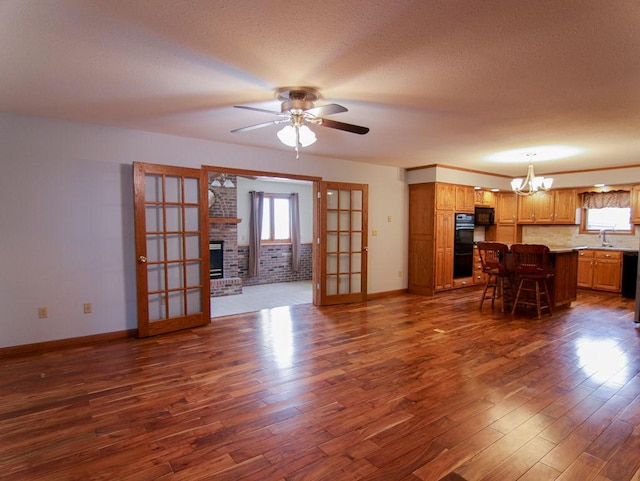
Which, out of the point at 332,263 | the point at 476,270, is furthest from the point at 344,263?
the point at 476,270

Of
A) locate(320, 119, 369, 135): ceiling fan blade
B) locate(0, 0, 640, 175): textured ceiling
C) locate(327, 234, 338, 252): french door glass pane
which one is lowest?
locate(327, 234, 338, 252): french door glass pane

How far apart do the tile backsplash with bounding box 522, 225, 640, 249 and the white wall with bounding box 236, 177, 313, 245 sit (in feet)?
16.6

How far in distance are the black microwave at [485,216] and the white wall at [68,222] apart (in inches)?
225

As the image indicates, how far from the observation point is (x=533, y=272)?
5.02 m

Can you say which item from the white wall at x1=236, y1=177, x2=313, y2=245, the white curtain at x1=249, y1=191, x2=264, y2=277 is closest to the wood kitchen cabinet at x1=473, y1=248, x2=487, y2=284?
the white wall at x1=236, y1=177, x2=313, y2=245

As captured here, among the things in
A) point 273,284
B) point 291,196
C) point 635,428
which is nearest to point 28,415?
point 635,428

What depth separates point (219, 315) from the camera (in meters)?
5.24

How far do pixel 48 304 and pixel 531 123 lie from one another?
17.5 ft

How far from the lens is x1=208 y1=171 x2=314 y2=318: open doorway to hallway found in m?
6.48

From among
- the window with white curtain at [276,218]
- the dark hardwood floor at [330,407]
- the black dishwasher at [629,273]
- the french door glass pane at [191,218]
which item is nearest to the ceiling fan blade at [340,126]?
the dark hardwood floor at [330,407]

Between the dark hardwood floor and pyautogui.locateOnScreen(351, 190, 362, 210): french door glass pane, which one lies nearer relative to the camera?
the dark hardwood floor

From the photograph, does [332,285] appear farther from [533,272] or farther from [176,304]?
[533,272]

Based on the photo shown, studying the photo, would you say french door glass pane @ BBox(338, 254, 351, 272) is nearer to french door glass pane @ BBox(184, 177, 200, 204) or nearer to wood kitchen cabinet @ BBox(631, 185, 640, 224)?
french door glass pane @ BBox(184, 177, 200, 204)

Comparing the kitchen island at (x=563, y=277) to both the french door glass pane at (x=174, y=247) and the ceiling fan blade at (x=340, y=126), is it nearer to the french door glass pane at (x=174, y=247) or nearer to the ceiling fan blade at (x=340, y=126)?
the ceiling fan blade at (x=340, y=126)
